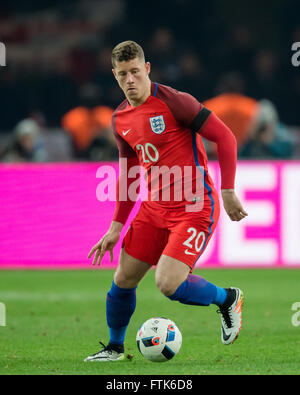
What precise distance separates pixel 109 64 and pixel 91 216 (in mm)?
4696

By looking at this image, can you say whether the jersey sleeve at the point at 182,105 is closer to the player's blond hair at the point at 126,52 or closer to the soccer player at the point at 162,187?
the soccer player at the point at 162,187

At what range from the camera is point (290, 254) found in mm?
11047

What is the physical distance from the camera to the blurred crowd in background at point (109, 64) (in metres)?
13.5

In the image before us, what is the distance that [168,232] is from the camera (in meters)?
5.96

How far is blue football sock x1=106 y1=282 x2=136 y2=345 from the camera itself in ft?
19.8

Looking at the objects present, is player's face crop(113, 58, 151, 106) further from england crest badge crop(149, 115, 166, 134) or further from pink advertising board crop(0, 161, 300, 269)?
pink advertising board crop(0, 161, 300, 269)

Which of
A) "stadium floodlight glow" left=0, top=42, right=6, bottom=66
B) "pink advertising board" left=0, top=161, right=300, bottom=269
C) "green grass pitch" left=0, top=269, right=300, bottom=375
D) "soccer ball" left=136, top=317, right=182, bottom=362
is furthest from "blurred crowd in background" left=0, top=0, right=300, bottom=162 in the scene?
"soccer ball" left=136, top=317, right=182, bottom=362

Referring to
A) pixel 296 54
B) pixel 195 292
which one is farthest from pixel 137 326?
pixel 296 54

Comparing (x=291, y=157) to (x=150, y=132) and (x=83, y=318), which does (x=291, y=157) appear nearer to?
(x=83, y=318)

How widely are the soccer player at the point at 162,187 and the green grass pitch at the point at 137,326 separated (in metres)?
0.40

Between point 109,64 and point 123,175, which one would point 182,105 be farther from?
point 109,64

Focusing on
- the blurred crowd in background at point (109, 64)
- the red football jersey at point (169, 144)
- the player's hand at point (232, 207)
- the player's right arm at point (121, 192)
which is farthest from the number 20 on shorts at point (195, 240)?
the blurred crowd in background at point (109, 64)
